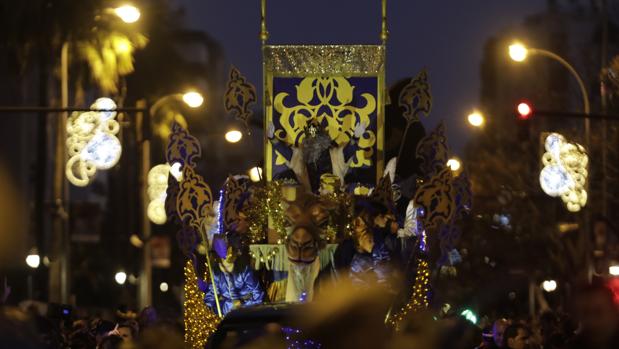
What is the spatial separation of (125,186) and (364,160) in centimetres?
4048

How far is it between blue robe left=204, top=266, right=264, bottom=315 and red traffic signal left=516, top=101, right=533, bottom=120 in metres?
9.70

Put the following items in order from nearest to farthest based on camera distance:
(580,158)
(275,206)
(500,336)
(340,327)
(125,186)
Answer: (340,327)
(500,336)
(275,206)
(580,158)
(125,186)

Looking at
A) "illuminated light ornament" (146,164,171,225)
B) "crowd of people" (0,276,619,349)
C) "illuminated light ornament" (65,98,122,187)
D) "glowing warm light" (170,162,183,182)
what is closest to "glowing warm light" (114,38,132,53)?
"illuminated light ornament" (146,164,171,225)

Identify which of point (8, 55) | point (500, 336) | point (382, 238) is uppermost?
point (8, 55)

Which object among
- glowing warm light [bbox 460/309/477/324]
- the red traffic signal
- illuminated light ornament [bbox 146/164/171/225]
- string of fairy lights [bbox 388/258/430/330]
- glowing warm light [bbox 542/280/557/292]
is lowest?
glowing warm light [bbox 542/280/557/292]

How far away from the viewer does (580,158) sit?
2816 cm

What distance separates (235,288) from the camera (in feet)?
56.4

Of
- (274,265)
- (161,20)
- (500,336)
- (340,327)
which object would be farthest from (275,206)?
(161,20)

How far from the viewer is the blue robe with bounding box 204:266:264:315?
56.3 ft

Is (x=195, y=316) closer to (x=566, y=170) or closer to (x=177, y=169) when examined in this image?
(x=177, y=169)

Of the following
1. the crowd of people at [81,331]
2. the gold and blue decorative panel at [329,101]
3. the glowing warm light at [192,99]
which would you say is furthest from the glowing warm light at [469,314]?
the glowing warm light at [192,99]

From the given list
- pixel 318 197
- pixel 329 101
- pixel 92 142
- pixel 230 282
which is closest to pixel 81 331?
pixel 230 282

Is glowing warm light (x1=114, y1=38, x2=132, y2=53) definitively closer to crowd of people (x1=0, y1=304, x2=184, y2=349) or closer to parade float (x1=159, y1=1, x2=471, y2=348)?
crowd of people (x1=0, y1=304, x2=184, y2=349)

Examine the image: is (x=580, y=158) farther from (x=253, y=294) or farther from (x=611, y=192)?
(x=253, y=294)
